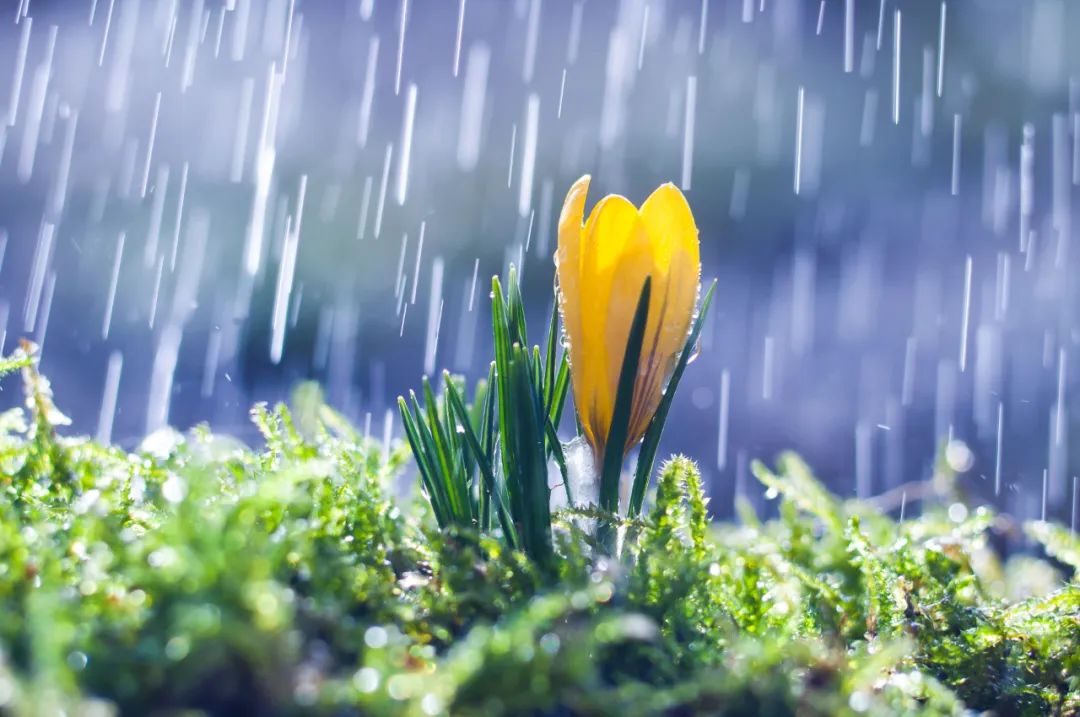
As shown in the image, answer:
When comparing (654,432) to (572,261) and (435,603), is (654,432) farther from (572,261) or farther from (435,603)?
(435,603)

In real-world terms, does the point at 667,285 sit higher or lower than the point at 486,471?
higher

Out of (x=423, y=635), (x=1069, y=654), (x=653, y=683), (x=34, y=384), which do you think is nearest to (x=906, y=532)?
(x=1069, y=654)

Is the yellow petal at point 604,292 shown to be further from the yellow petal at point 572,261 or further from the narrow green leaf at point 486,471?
the narrow green leaf at point 486,471

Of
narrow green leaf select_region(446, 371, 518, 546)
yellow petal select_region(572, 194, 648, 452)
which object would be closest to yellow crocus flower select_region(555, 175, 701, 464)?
yellow petal select_region(572, 194, 648, 452)

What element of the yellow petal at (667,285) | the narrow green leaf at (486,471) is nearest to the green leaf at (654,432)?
the yellow petal at (667,285)

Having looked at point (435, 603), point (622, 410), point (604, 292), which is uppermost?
point (604, 292)

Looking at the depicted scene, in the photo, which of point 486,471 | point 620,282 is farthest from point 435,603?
point 620,282
